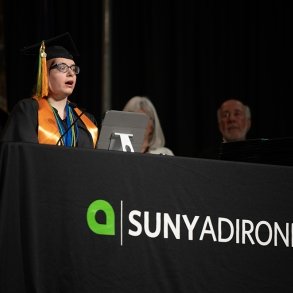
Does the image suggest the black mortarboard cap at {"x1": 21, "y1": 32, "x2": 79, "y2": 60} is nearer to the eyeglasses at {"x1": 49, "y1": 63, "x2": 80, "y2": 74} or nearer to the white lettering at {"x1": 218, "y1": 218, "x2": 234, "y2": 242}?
the eyeglasses at {"x1": 49, "y1": 63, "x2": 80, "y2": 74}

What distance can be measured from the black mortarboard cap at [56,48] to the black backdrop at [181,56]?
1482 mm

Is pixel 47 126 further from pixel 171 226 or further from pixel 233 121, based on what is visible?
pixel 233 121

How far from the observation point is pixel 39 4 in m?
5.52

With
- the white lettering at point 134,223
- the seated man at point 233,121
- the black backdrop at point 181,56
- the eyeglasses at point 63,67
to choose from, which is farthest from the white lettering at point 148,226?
the black backdrop at point 181,56

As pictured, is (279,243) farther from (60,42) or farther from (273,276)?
(60,42)

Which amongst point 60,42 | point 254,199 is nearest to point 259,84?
point 60,42

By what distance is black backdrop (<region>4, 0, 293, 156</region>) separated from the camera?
5.56 m

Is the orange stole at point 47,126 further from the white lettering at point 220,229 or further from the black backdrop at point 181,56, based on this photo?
the black backdrop at point 181,56

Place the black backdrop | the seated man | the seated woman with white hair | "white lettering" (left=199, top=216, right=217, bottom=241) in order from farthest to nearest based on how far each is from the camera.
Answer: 1. the black backdrop
2. the seated man
3. the seated woman with white hair
4. "white lettering" (left=199, top=216, right=217, bottom=241)

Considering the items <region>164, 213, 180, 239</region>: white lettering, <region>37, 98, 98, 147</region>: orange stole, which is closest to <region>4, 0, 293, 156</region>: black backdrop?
<region>37, 98, 98, 147</region>: orange stole

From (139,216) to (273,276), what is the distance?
2.13ft

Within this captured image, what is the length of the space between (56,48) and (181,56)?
237 cm

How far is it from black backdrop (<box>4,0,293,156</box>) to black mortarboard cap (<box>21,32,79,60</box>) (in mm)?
1482

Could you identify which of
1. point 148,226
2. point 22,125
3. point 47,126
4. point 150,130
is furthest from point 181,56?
point 148,226
